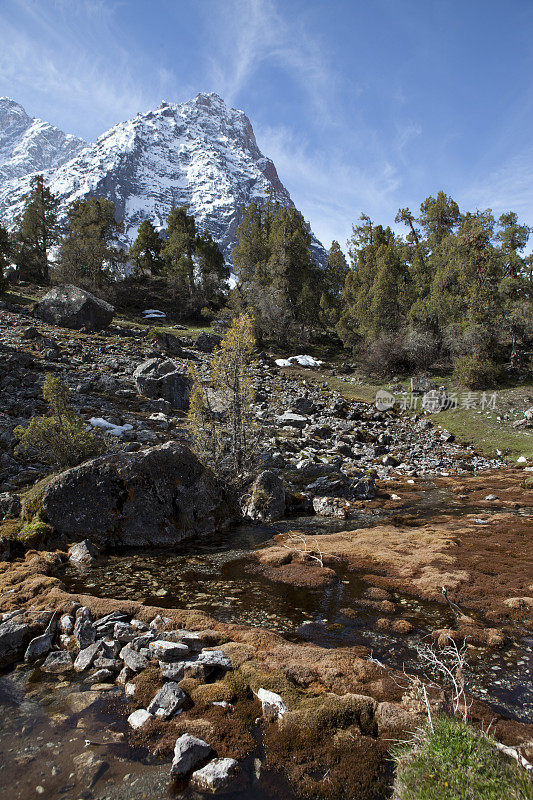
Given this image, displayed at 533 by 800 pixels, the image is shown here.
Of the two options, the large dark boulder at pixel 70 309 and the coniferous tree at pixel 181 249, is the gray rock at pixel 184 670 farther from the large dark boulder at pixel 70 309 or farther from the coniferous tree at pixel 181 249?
the coniferous tree at pixel 181 249

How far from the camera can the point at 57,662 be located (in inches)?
241

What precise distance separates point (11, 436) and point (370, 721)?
1869 centimetres

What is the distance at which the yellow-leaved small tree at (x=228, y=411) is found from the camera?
16984mm

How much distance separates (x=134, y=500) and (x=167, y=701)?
8911mm

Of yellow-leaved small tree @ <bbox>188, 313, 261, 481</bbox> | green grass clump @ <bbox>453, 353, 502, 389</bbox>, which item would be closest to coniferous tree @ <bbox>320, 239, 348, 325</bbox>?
green grass clump @ <bbox>453, 353, 502, 389</bbox>

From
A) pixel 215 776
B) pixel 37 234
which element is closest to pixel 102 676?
pixel 215 776

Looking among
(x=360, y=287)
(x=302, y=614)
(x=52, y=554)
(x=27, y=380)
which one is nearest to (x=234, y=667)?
Answer: (x=302, y=614)

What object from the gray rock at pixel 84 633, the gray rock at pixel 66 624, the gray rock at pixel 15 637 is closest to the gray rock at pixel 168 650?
the gray rock at pixel 84 633

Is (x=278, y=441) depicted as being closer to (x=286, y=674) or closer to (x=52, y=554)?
(x=52, y=554)

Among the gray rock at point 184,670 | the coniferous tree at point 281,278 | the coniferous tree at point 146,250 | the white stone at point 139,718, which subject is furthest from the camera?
the coniferous tree at point 146,250

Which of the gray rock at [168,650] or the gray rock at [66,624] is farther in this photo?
the gray rock at [66,624]

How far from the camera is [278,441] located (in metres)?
26.3

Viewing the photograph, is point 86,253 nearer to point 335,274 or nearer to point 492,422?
point 335,274

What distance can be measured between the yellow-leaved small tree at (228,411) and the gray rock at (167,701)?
38.7 feet
